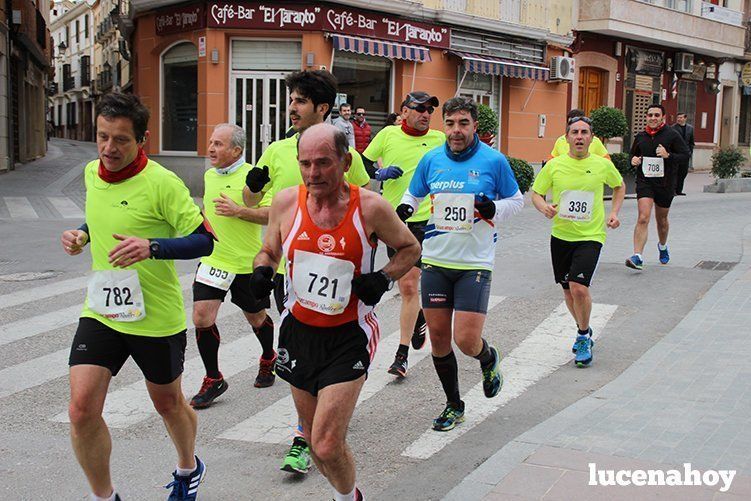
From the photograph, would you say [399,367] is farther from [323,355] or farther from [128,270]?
[128,270]

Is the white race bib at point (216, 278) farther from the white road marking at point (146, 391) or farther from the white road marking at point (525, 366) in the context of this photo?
the white road marking at point (525, 366)

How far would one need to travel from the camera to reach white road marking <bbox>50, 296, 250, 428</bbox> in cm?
579

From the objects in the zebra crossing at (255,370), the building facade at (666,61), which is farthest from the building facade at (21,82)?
the zebra crossing at (255,370)

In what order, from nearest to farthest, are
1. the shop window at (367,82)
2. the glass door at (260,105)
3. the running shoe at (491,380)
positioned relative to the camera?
the running shoe at (491,380) → the glass door at (260,105) → the shop window at (367,82)

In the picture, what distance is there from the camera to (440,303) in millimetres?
5508

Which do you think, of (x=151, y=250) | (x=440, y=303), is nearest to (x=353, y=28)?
(x=440, y=303)

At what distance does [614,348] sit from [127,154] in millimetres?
5009

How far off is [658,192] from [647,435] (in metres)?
7.30

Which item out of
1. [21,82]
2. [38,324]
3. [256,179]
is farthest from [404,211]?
[21,82]

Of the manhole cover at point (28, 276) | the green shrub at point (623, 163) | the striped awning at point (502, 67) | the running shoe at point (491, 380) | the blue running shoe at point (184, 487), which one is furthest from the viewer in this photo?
the striped awning at point (502, 67)

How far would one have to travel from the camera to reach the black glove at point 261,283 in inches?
145

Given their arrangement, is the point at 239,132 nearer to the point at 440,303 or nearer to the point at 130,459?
the point at 440,303

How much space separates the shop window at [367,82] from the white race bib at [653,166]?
980cm

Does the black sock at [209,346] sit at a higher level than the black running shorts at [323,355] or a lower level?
lower
